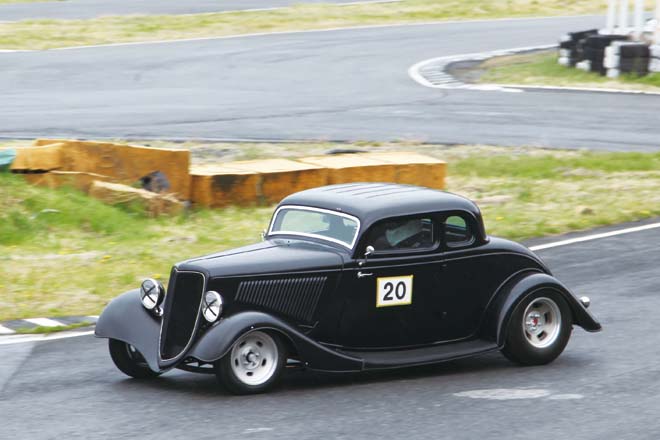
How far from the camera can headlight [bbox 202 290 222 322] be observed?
827 cm

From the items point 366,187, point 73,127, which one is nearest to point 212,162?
point 73,127

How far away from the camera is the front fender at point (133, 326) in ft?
28.2

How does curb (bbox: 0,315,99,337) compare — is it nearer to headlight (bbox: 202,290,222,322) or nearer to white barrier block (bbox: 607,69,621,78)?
headlight (bbox: 202,290,222,322)

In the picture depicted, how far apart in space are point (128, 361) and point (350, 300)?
180 centimetres

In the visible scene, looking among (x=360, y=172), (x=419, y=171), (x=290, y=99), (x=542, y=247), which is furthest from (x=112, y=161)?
(x=290, y=99)

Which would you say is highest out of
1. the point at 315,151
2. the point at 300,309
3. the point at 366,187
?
the point at 366,187

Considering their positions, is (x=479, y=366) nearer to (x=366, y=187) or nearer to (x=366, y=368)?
(x=366, y=368)

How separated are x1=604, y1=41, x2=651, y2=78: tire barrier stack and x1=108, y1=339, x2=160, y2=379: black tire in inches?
836

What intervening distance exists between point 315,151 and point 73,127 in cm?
499

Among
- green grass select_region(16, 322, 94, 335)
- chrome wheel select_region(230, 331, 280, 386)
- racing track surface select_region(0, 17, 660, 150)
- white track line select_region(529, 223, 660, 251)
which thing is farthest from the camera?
racing track surface select_region(0, 17, 660, 150)

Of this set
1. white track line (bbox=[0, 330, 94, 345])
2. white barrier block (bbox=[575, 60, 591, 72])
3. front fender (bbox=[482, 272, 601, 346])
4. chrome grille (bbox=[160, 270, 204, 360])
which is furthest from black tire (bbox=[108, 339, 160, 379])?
white barrier block (bbox=[575, 60, 591, 72])

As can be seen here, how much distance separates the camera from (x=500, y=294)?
923 cm

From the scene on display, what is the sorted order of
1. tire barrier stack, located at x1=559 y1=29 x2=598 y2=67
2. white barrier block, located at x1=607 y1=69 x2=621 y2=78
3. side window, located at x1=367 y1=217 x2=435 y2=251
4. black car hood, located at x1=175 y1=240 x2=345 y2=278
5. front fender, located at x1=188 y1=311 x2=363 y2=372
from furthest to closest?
tire barrier stack, located at x1=559 y1=29 x2=598 y2=67
white barrier block, located at x1=607 y1=69 x2=621 y2=78
side window, located at x1=367 y1=217 x2=435 y2=251
black car hood, located at x1=175 y1=240 x2=345 y2=278
front fender, located at x1=188 y1=311 x2=363 y2=372

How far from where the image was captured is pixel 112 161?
15219 mm
